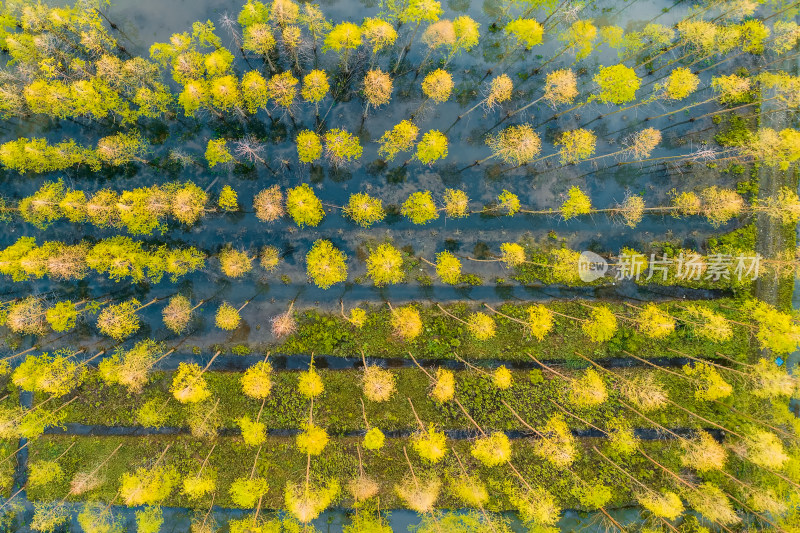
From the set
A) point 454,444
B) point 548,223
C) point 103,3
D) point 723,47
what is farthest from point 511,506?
point 103,3

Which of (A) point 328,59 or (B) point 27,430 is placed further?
(A) point 328,59

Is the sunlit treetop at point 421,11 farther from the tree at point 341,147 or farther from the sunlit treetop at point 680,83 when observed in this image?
the sunlit treetop at point 680,83

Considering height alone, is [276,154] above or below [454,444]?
above

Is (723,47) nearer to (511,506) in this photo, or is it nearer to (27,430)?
(511,506)

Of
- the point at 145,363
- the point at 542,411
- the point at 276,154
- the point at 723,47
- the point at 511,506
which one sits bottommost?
the point at 511,506

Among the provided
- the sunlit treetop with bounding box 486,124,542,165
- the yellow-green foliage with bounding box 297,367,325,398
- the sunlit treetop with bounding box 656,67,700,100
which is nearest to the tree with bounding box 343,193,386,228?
the sunlit treetop with bounding box 486,124,542,165

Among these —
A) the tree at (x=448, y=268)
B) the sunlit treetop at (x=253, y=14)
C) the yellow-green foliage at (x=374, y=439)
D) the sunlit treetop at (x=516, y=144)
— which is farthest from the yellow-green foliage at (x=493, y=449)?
the sunlit treetop at (x=253, y=14)

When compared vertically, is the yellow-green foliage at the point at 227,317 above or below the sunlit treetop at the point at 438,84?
below

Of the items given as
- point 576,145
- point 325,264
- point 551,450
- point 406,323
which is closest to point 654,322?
point 551,450
